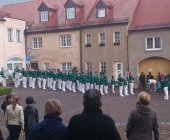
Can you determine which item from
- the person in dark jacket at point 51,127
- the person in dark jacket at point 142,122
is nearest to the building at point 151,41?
the person in dark jacket at point 142,122

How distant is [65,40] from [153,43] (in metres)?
10.4

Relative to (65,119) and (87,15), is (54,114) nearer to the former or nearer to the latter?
(65,119)

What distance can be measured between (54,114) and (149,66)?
1262 inches

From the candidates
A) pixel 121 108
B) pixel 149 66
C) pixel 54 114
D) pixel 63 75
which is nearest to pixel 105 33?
pixel 149 66

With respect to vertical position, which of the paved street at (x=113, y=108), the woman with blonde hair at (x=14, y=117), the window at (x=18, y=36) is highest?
the window at (x=18, y=36)

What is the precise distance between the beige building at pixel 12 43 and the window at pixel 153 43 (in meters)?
14.6

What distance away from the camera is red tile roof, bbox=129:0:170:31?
119 ft

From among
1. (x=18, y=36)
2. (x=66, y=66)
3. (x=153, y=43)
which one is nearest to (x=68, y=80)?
(x=66, y=66)

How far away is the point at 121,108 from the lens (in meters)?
21.8

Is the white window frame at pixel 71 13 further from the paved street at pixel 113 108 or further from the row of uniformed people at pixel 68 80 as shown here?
the paved street at pixel 113 108

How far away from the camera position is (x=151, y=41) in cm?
3644

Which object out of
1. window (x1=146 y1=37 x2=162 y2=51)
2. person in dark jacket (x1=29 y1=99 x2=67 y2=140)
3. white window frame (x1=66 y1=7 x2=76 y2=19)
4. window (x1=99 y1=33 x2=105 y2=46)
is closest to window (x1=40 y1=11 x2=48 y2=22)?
white window frame (x1=66 y1=7 x2=76 y2=19)

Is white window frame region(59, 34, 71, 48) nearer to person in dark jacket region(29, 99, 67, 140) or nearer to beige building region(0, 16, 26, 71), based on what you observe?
beige building region(0, 16, 26, 71)

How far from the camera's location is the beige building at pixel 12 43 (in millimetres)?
39250
